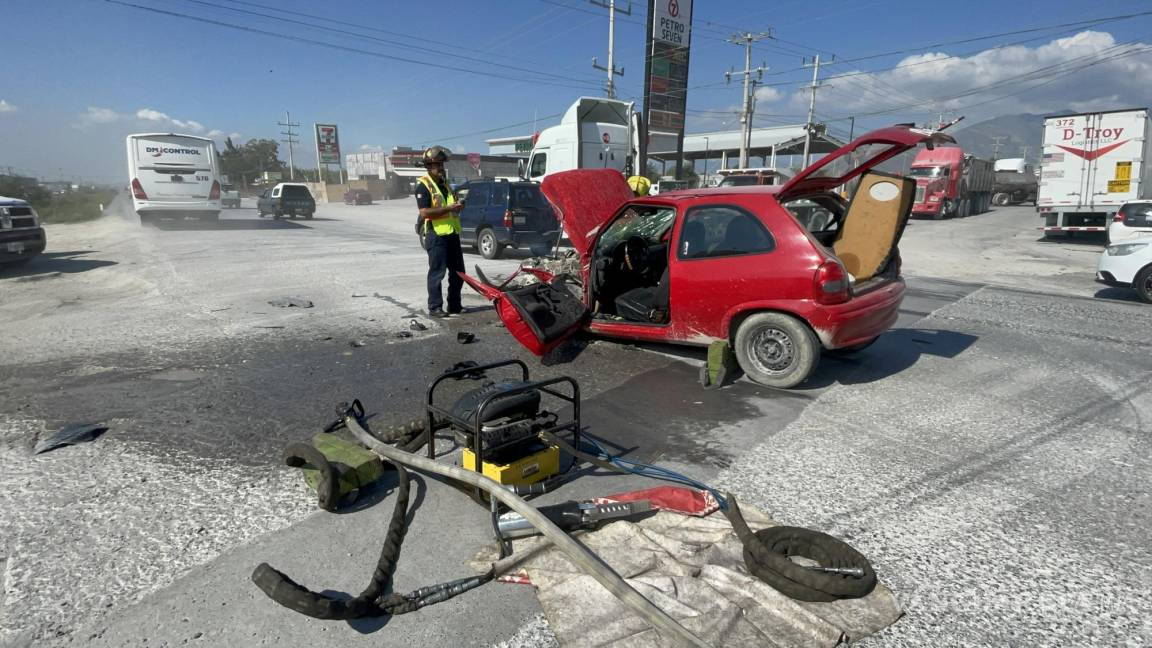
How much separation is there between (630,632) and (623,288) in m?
4.57

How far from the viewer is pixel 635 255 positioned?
6586 mm

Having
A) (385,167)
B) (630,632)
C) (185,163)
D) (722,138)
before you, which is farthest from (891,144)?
(385,167)

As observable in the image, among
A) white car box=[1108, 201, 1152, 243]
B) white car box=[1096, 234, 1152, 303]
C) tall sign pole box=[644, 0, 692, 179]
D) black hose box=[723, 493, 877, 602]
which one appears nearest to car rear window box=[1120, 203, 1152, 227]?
white car box=[1108, 201, 1152, 243]

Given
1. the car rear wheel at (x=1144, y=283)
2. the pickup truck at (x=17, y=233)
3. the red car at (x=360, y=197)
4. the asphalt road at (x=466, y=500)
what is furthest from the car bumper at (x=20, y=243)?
the red car at (x=360, y=197)

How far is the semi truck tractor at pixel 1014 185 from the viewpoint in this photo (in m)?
39.5

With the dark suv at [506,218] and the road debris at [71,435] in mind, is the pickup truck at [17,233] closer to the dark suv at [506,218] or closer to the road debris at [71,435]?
the dark suv at [506,218]

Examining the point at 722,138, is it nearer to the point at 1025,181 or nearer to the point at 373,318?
the point at 1025,181

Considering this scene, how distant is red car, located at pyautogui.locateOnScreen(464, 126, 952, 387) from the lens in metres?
4.73

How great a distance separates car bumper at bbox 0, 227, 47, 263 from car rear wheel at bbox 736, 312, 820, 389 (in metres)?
11.8

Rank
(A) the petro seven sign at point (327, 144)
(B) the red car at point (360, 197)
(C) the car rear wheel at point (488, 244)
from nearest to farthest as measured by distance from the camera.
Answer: (C) the car rear wheel at point (488, 244), (B) the red car at point (360, 197), (A) the petro seven sign at point (327, 144)

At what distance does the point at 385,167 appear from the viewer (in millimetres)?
67312

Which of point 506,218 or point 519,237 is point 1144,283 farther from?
point 506,218

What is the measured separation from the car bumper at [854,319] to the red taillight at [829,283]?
7 centimetres

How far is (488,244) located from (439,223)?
6421mm
